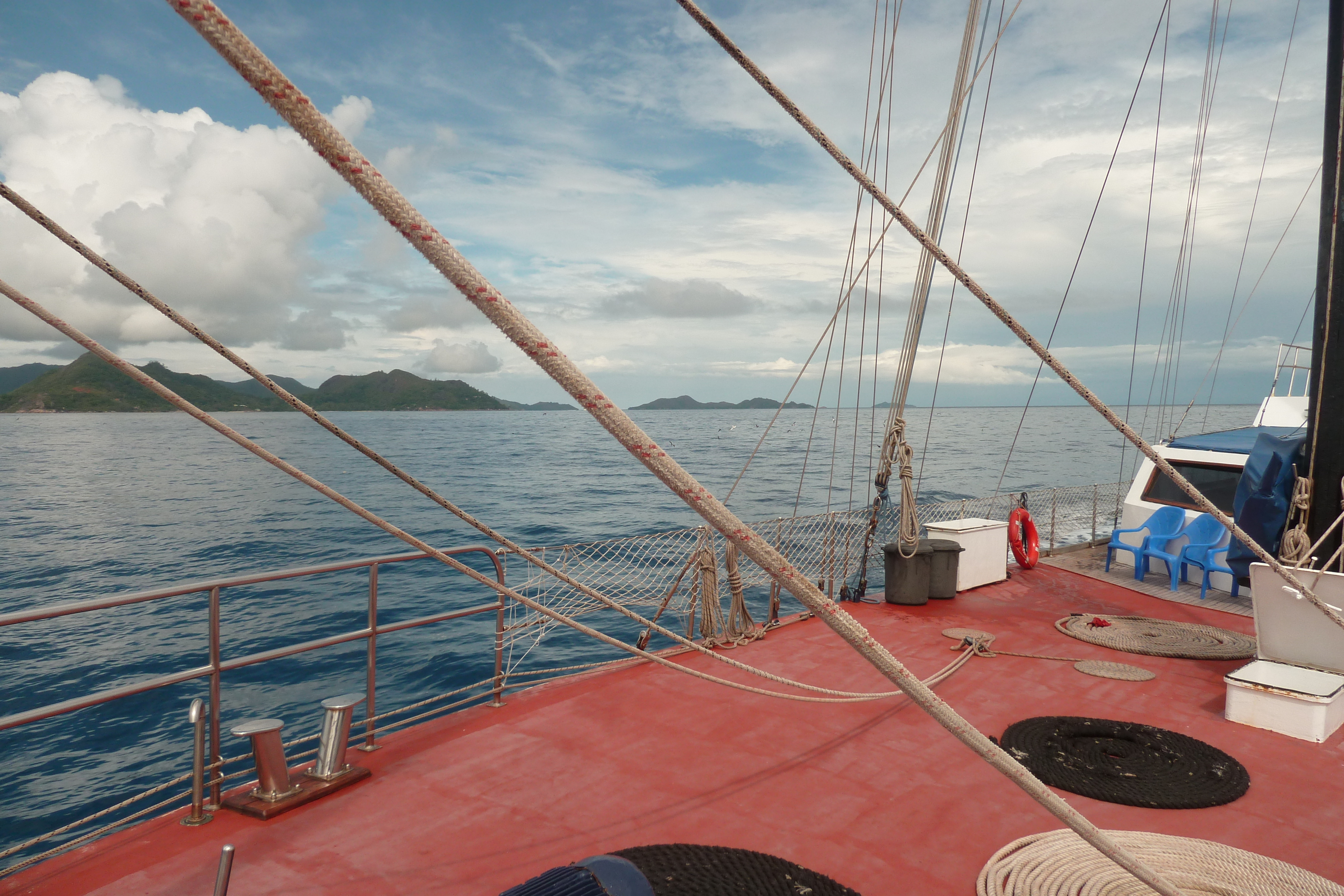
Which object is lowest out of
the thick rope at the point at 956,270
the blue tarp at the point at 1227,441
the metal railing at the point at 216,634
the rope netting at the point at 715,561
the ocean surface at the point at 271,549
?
the ocean surface at the point at 271,549

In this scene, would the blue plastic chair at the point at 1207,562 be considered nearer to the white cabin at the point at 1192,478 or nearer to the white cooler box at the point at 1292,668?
the white cabin at the point at 1192,478

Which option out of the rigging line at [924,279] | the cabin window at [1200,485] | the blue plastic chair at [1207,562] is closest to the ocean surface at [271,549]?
the rigging line at [924,279]

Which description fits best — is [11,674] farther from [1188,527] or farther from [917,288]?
[1188,527]

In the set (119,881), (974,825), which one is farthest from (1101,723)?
(119,881)

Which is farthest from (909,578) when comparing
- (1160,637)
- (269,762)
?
(269,762)

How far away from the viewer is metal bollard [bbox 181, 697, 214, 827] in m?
2.82

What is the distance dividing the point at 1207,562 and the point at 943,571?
260 cm

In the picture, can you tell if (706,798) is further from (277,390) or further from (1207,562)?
(1207,562)

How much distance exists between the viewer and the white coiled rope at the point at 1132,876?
8.53 feet

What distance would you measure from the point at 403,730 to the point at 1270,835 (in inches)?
155

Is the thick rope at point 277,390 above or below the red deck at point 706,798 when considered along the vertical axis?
above

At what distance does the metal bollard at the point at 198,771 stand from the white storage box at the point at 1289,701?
5.10 metres

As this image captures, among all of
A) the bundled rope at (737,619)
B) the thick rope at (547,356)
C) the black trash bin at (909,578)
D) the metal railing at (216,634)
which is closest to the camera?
the thick rope at (547,356)

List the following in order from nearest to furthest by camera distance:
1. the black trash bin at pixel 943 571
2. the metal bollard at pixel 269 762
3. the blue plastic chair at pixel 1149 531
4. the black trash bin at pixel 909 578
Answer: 1. the metal bollard at pixel 269 762
2. the black trash bin at pixel 909 578
3. the black trash bin at pixel 943 571
4. the blue plastic chair at pixel 1149 531
